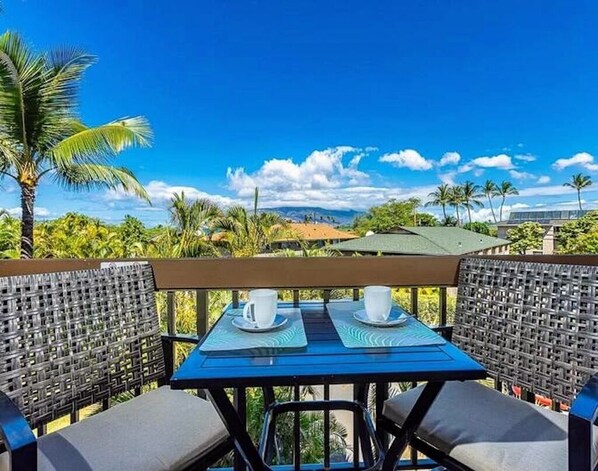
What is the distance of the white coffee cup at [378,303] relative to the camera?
47.1 inches

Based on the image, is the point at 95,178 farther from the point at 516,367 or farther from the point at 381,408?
the point at 516,367

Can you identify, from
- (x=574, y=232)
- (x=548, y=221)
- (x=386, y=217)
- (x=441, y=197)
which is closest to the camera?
(x=574, y=232)

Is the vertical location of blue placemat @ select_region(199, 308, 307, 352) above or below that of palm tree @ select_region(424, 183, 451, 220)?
below

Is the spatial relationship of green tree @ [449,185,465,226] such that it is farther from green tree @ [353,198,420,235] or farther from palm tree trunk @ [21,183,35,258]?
palm tree trunk @ [21,183,35,258]

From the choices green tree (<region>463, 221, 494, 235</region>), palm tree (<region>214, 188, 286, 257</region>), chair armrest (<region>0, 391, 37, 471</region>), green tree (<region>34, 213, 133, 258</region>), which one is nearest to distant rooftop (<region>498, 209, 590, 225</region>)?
green tree (<region>463, 221, 494, 235</region>)

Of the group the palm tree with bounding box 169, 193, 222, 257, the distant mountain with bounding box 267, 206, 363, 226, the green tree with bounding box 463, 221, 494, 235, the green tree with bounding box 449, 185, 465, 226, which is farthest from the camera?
the green tree with bounding box 449, 185, 465, 226

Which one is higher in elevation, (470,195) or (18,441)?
(470,195)

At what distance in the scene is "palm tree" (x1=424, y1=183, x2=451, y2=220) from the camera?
19.6 metres

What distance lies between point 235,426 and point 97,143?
10222mm

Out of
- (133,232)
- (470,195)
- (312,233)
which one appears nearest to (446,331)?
(133,232)

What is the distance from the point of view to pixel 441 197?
19703 millimetres

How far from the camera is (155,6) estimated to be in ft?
40.2

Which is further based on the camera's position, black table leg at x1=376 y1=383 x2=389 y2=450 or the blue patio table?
black table leg at x1=376 y1=383 x2=389 y2=450

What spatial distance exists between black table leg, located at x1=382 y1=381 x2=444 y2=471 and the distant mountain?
56.0ft
